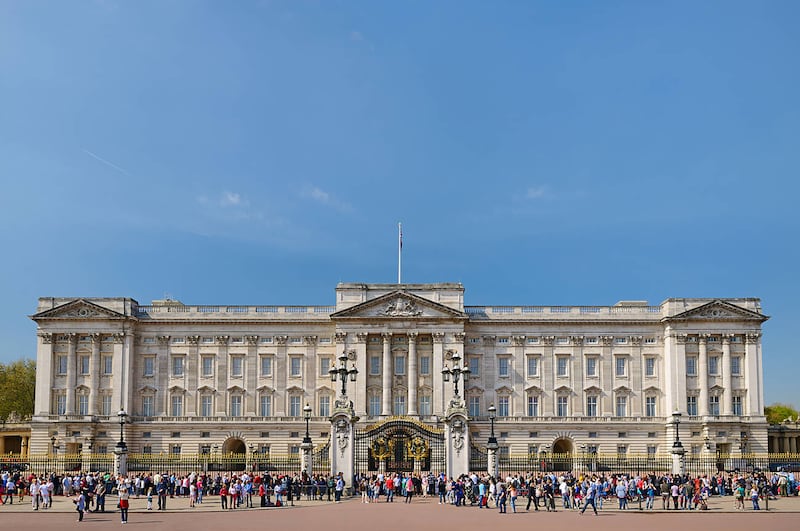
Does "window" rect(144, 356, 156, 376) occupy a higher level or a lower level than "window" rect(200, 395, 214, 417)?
higher

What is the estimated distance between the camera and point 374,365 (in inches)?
3135

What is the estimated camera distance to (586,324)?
80.1 metres

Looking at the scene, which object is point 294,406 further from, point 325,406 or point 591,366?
point 591,366

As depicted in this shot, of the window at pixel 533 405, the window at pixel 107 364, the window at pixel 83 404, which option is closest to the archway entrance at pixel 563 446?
the window at pixel 533 405

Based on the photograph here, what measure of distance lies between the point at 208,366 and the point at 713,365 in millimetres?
44727

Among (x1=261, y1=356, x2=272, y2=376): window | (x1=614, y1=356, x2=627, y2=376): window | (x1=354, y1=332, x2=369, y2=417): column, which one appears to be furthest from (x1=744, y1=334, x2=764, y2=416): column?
(x1=261, y1=356, x2=272, y2=376): window

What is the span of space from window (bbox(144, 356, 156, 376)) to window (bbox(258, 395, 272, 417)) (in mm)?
10137

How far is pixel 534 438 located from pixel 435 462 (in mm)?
23115

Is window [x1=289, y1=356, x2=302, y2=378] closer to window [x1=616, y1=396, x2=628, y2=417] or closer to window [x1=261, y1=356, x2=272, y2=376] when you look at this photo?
window [x1=261, y1=356, x2=272, y2=376]

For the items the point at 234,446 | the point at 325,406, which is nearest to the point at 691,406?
the point at 325,406

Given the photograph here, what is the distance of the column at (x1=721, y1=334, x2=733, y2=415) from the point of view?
77562 mm

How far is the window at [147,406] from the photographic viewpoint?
7981cm

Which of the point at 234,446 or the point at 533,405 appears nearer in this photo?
the point at 533,405

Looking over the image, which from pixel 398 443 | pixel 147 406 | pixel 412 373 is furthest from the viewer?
pixel 147 406
